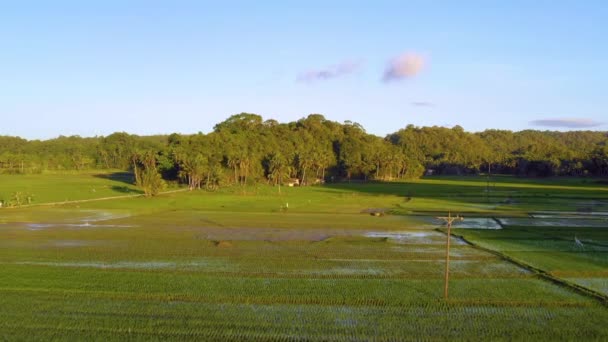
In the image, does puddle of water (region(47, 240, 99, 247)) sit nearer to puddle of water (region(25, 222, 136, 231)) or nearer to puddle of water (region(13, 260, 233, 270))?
puddle of water (region(13, 260, 233, 270))

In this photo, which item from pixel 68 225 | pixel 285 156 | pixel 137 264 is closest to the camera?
pixel 137 264

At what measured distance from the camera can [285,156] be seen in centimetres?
9731

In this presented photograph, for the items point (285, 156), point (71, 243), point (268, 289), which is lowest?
point (268, 289)

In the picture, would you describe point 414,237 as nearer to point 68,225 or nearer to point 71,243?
point 71,243

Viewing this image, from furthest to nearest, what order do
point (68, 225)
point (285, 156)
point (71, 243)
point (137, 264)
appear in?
point (285, 156)
point (68, 225)
point (71, 243)
point (137, 264)

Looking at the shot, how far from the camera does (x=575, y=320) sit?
51.3 feet

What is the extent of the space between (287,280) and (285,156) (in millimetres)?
77786

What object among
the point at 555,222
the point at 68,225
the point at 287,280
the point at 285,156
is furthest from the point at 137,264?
the point at 285,156

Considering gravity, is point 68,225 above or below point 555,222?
above

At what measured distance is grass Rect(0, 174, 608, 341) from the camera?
1452 cm

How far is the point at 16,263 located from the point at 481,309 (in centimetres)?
1859

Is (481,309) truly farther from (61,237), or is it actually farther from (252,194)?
(252,194)

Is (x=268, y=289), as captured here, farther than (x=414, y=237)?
No

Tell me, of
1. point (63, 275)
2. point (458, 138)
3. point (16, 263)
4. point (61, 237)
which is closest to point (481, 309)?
point (63, 275)
